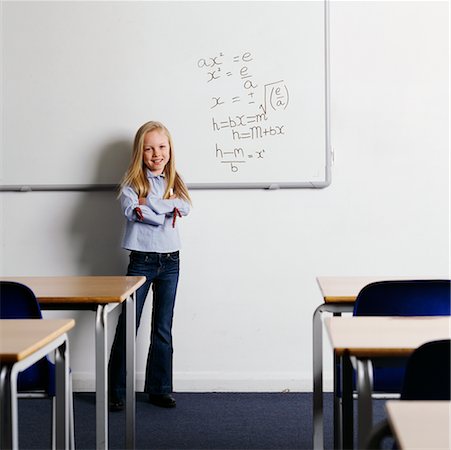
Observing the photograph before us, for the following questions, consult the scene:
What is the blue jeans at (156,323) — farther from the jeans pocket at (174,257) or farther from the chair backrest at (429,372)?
the chair backrest at (429,372)

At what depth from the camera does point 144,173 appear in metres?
3.90

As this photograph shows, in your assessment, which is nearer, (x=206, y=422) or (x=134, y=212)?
(x=206, y=422)

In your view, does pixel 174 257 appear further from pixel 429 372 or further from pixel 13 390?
pixel 429 372

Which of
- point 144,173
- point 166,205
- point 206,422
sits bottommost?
point 206,422

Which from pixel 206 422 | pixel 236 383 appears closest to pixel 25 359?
pixel 206 422

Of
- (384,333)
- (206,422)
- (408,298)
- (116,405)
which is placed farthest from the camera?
(116,405)

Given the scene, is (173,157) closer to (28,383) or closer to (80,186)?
(80,186)

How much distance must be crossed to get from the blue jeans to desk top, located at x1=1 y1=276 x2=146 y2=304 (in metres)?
0.78

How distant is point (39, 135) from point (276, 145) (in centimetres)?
131

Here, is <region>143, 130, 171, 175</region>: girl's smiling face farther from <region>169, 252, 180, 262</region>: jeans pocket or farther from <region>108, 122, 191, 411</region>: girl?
<region>169, 252, 180, 262</region>: jeans pocket

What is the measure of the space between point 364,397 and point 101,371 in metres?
1.13

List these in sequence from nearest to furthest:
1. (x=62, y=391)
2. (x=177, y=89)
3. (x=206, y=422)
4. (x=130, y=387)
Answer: (x=62, y=391) → (x=130, y=387) → (x=206, y=422) → (x=177, y=89)

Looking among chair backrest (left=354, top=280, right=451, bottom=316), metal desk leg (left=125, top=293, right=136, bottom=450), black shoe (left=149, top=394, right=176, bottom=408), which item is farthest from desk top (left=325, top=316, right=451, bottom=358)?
black shoe (left=149, top=394, right=176, bottom=408)

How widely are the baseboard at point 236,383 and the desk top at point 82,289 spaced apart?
1.25m
